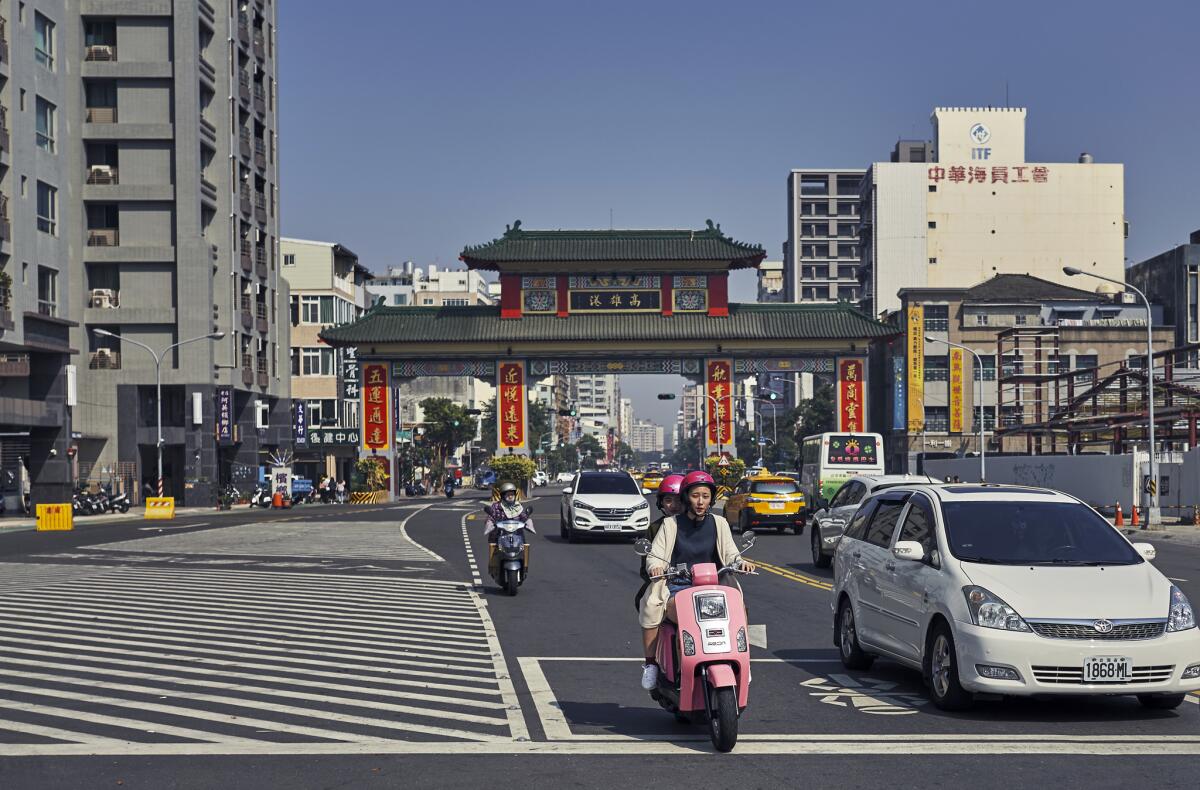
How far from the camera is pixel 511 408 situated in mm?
74812

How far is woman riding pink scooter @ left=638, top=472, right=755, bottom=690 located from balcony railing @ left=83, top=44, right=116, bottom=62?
58.7m

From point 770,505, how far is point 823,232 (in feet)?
407

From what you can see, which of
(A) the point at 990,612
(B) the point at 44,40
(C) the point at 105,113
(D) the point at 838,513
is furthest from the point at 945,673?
(C) the point at 105,113

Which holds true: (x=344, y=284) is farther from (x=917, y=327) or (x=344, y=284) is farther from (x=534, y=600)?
(x=534, y=600)

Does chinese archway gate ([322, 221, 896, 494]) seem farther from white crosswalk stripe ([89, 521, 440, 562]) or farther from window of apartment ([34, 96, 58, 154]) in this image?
white crosswalk stripe ([89, 521, 440, 562])

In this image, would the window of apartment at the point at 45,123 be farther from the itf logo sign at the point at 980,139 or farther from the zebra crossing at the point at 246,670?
the itf logo sign at the point at 980,139

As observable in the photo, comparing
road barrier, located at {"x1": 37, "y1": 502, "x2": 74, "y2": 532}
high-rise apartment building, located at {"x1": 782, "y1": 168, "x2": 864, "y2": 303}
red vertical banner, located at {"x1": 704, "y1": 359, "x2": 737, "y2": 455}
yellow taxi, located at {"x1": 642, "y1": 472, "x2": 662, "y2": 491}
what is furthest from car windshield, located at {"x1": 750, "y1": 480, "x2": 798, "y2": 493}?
high-rise apartment building, located at {"x1": 782, "y1": 168, "x2": 864, "y2": 303}

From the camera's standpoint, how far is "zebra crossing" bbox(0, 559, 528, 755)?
8.82 metres

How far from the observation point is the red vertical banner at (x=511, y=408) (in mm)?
74500

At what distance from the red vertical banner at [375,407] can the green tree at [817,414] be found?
4700cm

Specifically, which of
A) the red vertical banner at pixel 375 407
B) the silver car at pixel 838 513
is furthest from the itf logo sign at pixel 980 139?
the silver car at pixel 838 513
